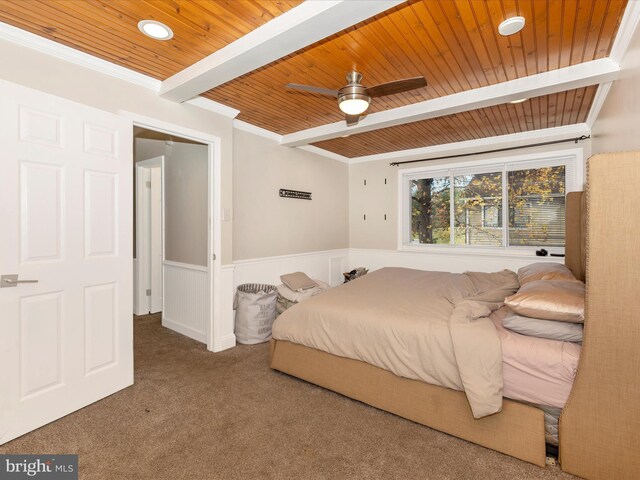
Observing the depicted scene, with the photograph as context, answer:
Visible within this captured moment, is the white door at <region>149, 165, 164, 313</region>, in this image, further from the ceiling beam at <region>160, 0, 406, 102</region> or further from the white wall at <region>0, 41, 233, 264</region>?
the ceiling beam at <region>160, 0, 406, 102</region>

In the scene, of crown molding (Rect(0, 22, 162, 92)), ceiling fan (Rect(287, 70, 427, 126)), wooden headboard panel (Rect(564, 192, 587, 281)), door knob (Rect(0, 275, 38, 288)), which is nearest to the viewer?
door knob (Rect(0, 275, 38, 288))

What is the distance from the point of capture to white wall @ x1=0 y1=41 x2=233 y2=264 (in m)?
2.07

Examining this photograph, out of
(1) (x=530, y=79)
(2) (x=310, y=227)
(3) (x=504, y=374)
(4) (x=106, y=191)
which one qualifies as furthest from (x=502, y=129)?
(4) (x=106, y=191)

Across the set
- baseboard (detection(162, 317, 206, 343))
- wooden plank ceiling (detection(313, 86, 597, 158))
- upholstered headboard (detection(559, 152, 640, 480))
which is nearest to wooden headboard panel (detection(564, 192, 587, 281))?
wooden plank ceiling (detection(313, 86, 597, 158))

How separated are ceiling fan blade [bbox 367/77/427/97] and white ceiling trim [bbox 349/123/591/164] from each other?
276cm

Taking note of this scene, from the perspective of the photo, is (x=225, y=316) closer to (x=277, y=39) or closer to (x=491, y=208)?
(x=277, y=39)

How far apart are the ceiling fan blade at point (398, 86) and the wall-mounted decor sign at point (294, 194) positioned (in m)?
2.26

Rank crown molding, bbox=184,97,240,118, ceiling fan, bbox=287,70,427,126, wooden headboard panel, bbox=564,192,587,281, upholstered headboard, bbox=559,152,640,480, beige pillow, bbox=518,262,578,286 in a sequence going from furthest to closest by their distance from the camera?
crown molding, bbox=184,97,240,118
wooden headboard panel, bbox=564,192,587,281
beige pillow, bbox=518,262,578,286
ceiling fan, bbox=287,70,427,126
upholstered headboard, bbox=559,152,640,480

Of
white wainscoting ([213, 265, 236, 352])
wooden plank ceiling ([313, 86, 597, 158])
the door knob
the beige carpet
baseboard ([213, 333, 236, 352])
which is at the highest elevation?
wooden plank ceiling ([313, 86, 597, 158])

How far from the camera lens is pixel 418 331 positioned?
209 cm

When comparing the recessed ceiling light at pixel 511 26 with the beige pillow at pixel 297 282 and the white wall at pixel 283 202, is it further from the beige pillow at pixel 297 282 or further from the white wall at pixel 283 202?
the beige pillow at pixel 297 282

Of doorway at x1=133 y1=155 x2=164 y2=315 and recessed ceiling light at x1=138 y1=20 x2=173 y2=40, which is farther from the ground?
recessed ceiling light at x1=138 y1=20 x2=173 y2=40

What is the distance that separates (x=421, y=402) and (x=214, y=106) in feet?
10.6

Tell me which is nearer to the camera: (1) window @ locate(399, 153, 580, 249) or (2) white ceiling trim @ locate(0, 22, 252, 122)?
(2) white ceiling trim @ locate(0, 22, 252, 122)
